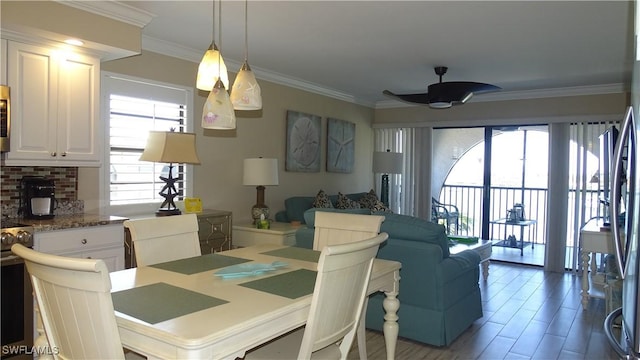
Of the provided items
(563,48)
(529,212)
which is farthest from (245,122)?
(529,212)

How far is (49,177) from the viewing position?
11.6 ft

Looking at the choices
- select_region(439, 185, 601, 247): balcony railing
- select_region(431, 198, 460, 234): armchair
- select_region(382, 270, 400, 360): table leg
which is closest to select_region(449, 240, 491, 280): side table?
select_region(439, 185, 601, 247): balcony railing

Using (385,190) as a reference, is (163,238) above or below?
below

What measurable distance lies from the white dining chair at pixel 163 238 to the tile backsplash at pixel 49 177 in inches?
48.1

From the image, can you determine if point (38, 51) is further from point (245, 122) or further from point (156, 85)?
point (245, 122)

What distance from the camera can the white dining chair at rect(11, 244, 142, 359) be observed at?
1.42 metres

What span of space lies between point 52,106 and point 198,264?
170 centimetres

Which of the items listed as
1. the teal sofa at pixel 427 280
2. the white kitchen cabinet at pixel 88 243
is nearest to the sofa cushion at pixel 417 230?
the teal sofa at pixel 427 280

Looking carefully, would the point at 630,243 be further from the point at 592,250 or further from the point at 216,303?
the point at 592,250

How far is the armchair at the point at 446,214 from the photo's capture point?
7.59m

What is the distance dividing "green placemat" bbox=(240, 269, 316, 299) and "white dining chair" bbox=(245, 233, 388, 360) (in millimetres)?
131

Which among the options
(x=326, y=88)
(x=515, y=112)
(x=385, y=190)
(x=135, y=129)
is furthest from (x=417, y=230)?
(x=515, y=112)

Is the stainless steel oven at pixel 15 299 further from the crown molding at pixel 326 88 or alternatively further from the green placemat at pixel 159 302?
the crown molding at pixel 326 88

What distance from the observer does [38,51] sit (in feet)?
10.2
